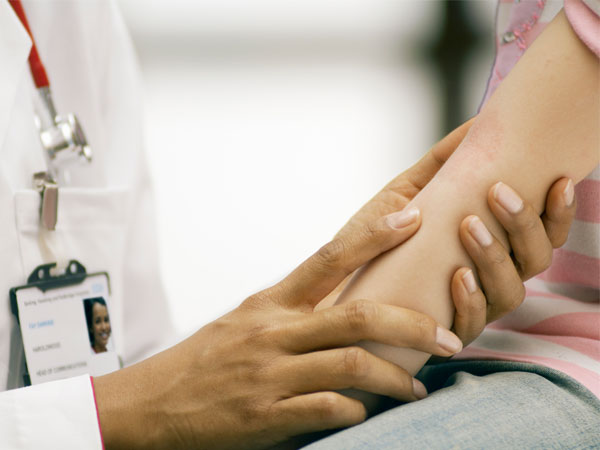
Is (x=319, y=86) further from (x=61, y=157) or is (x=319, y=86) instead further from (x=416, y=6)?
(x=61, y=157)

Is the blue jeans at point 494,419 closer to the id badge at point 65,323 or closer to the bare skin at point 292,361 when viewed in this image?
the bare skin at point 292,361

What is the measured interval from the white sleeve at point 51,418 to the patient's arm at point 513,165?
268 millimetres

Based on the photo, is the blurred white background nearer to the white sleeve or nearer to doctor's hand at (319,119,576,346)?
the white sleeve

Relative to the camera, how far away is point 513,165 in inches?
23.0

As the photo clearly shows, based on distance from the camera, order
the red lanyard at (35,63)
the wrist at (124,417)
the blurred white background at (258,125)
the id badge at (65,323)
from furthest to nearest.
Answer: the blurred white background at (258,125), the red lanyard at (35,63), the id badge at (65,323), the wrist at (124,417)

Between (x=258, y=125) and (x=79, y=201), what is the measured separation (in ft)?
4.76

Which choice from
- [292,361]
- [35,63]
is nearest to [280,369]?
[292,361]

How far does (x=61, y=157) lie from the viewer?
899 millimetres

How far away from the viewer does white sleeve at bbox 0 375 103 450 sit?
23.6 inches

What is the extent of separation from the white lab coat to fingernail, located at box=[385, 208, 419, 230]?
323 millimetres

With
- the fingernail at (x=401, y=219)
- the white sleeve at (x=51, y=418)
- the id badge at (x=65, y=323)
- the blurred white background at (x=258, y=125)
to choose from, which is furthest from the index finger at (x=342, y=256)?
the blurred white background at (x=258, y=125)

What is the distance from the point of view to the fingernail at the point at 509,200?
0.57 m

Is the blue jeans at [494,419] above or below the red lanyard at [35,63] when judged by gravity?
below

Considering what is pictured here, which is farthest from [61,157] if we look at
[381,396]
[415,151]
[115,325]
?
[415,151]
